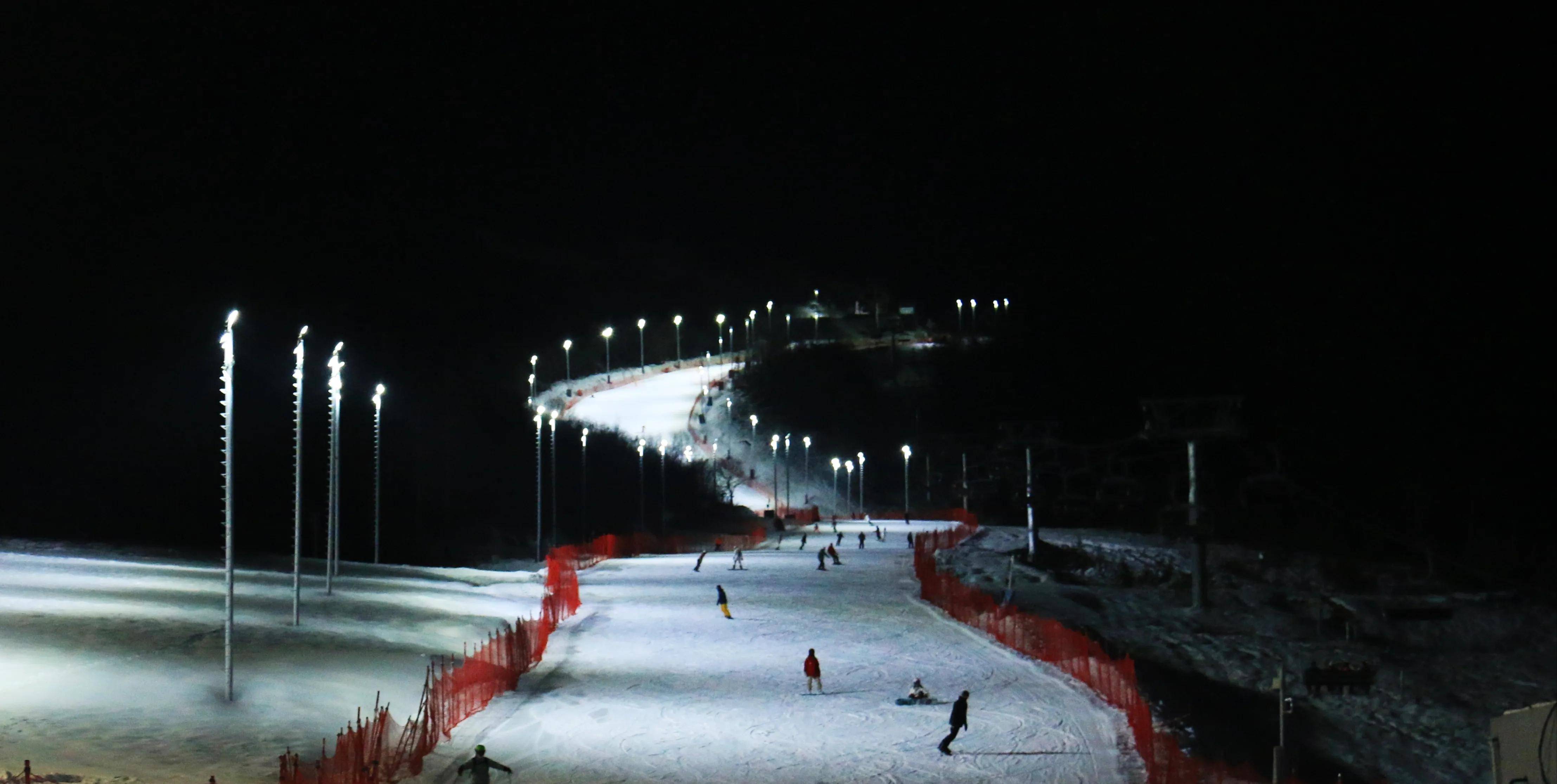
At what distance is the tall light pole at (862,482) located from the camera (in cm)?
10531

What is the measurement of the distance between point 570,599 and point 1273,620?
29.4m

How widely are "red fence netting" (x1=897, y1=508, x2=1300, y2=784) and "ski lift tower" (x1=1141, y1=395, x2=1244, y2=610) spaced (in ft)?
29.7

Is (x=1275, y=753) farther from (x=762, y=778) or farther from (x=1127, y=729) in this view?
(x=762, y=778)

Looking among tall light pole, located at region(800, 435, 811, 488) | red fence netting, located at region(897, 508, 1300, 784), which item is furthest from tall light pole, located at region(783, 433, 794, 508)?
red fence netting, located at region(897, 508, 1300, 784)

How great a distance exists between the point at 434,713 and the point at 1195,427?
35.1m

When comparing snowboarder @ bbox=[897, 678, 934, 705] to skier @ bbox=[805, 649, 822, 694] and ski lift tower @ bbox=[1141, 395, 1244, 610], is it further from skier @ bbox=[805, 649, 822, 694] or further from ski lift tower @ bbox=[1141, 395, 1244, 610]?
ski lift tower @ bbox=[1141, 395, 1244, 610]

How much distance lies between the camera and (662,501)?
243 ft

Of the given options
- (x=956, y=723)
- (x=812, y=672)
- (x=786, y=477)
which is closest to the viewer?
(x=956, y=723)

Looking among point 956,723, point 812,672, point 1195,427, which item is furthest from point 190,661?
point 1195,427

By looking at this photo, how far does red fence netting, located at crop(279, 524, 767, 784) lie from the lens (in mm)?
15852

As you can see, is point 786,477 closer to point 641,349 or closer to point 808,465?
point 808,465

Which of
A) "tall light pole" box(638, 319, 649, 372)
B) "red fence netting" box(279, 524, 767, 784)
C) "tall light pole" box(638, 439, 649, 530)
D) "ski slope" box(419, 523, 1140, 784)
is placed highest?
"tall light pole" box(638, 319, 649, 372)

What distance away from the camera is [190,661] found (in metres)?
23.2

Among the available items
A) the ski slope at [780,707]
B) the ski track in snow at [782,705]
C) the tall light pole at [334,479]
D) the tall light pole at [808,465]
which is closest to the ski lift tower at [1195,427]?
the ski track in snow at [782,705]
